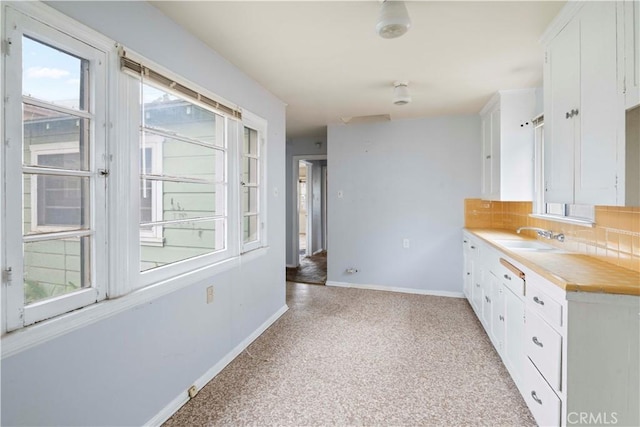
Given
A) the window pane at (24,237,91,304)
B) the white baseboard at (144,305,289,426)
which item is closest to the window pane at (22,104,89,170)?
the window pane at (24,237,91,304)

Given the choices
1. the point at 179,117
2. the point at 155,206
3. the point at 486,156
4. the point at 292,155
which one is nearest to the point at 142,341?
the point at 155,206

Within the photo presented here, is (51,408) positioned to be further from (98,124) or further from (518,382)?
(518,382)

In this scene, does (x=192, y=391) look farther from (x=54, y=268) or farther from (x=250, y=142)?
(x=250, y=142)

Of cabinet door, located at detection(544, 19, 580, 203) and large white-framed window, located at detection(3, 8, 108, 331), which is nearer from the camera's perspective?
large white-framed window, located at detection(3, 8, 108, 331)

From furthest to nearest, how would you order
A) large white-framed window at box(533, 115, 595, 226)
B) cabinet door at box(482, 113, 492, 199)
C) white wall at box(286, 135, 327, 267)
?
white wall at box(286, 135, 327, 267) → cabinet door at box(482, 113, 492, 199) → large white-framed window at box(533, 115, 595, 226)

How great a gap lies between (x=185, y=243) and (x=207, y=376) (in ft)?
3.11

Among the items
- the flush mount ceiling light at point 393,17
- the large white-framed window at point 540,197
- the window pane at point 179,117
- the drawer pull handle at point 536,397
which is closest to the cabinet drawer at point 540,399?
the drawer pull handle at point 536,397

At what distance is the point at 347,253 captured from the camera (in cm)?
455

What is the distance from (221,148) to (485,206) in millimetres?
3289

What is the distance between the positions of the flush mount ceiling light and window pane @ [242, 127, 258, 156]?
160 centimetres

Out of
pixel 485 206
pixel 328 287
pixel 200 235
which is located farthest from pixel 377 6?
pixel 328 287

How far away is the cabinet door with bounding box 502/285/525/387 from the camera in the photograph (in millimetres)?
2001

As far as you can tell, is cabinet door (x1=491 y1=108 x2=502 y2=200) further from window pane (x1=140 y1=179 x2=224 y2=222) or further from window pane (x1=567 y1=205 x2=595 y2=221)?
window pane (x1=140 y1=179 x2=224 y2=222)

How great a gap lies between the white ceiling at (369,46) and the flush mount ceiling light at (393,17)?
0.44 ft
